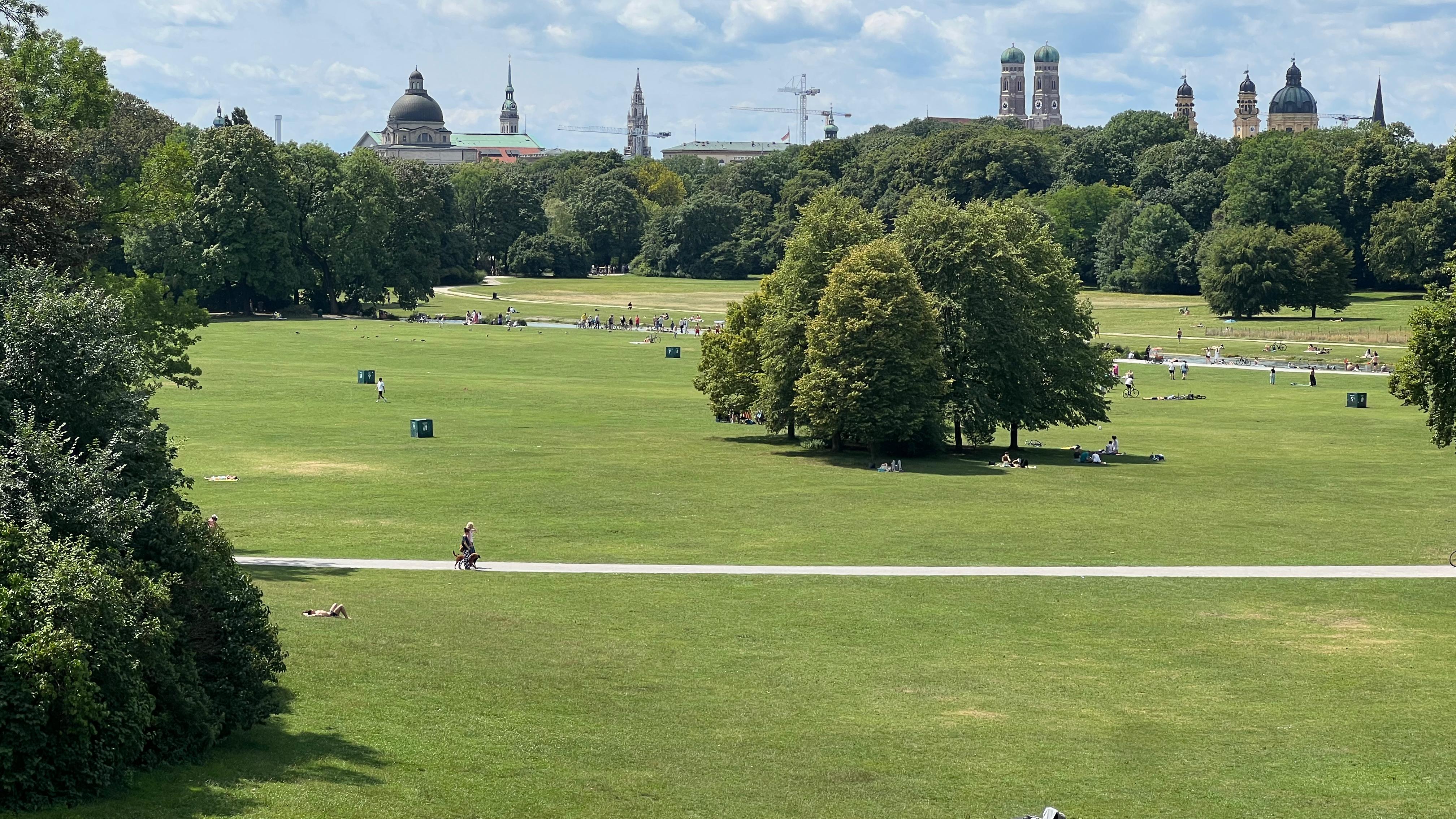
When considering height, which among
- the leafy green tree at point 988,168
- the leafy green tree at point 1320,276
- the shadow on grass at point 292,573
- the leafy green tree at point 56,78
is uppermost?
the leafy green tree at point 988,168

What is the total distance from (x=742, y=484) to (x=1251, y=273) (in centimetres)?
8363

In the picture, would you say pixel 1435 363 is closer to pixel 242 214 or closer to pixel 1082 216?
pixel 242 214

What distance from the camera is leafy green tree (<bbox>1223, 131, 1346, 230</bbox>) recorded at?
491 ft

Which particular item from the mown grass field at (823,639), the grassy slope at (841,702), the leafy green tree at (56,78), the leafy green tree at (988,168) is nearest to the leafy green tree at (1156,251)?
the leafy green tree at (988,168)

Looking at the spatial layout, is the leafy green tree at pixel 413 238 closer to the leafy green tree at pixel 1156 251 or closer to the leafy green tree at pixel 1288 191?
the leafy green tree at pixel 1156 251

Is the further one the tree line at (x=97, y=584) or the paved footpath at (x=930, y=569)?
the paved footpath at (x=930, y=569)

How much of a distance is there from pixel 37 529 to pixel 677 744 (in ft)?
30.3

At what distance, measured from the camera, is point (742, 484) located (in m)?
51.8

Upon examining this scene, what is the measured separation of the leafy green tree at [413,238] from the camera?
13712 cm

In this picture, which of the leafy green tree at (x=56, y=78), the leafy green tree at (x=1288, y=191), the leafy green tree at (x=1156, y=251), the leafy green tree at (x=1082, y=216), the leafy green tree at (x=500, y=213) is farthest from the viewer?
the leafy green tree at (x=500, y=213)

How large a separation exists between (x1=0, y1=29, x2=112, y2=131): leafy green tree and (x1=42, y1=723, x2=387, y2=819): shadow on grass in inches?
884

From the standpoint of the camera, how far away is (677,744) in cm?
2344

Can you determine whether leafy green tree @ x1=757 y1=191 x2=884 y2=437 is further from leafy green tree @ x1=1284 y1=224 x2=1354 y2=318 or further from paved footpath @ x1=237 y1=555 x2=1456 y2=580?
leafy green tree @ x1=1284 y1=224 x2=1354 y2=318

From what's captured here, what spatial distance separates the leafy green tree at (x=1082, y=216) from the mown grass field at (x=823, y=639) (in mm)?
108169
